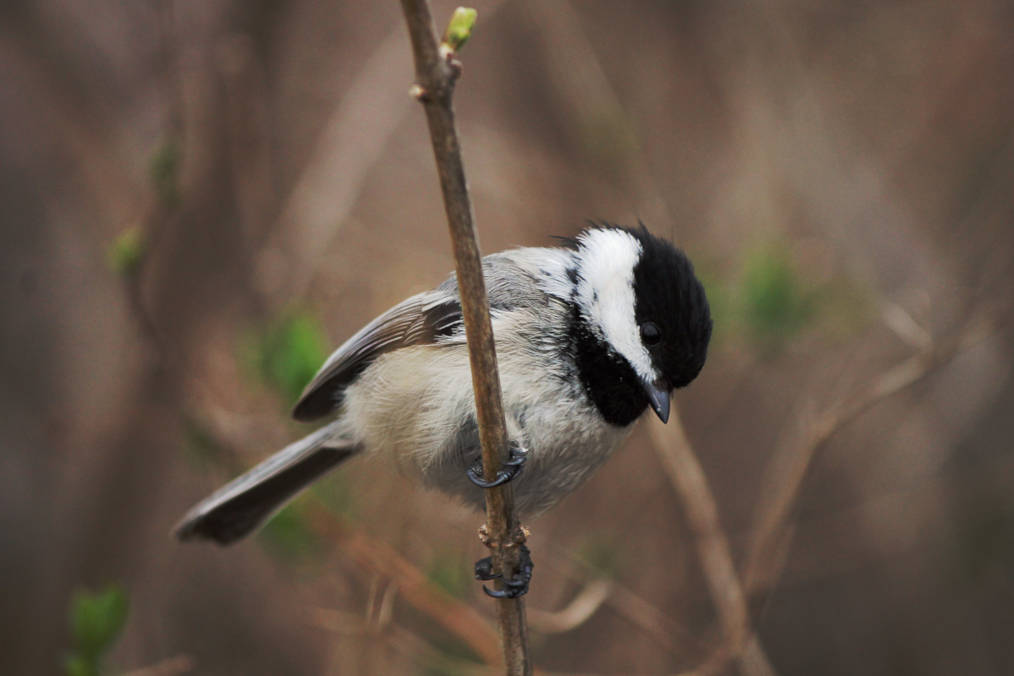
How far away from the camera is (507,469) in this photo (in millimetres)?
1769

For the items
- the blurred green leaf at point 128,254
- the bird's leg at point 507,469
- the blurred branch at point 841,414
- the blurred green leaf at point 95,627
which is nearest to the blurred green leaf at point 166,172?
the blurred green leaf at point 128,254

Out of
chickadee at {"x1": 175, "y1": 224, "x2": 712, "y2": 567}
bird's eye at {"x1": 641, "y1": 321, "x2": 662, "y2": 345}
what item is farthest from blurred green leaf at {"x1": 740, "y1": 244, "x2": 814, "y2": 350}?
bird's eye at {"x1": 641, "y1": 321, "x2": 662, "y2": 345}

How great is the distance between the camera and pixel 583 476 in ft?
7.63

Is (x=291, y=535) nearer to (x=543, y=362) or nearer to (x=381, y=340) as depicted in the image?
(x=381, y=340)

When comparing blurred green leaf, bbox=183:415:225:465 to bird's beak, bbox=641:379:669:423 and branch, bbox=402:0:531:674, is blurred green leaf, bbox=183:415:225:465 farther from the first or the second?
bird's beak, bbox=641:379:669:423

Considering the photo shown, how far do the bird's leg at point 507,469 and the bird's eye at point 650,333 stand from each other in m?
0.40

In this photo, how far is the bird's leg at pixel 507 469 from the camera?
5.77 ft

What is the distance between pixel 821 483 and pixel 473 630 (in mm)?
2213

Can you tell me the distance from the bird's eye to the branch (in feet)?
1.85

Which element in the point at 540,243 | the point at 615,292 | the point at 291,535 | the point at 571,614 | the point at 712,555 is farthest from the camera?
the point at 540,243

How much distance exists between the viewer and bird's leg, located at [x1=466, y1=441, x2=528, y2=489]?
1.76 m

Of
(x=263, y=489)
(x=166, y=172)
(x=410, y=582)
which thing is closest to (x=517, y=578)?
(x=410, y=582)

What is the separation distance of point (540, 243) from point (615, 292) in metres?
2.02

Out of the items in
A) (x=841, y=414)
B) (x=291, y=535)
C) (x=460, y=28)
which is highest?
(x=460, y=28)
